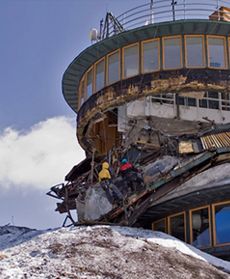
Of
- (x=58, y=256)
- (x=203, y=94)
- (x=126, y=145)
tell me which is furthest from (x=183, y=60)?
(x=58, y=256)

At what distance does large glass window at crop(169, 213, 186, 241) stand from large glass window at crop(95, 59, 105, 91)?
8390mm

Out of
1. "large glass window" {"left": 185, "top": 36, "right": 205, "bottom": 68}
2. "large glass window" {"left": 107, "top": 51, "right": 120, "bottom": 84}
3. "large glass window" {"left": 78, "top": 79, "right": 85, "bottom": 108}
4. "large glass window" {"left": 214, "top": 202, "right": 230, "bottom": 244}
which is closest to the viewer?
"large glass window" {"left": 214, "top": 202, "right": 230, "bottom": 244}

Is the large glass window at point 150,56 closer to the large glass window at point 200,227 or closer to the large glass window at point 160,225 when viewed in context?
the large glass window at point 160,225

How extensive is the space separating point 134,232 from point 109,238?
1824 millimetres

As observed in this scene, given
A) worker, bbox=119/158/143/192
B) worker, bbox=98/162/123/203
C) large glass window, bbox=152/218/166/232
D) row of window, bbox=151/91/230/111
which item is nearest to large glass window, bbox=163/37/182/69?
row of window, bbox=151/91/230/111

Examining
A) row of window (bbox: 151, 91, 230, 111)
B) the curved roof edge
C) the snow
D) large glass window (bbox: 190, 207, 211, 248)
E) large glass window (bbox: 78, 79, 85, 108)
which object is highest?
the curved roof edge

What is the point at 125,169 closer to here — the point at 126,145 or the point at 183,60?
the point at 126,145

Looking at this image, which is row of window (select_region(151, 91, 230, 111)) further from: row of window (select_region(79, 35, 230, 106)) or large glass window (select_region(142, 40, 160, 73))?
row of window (select_region(79, 35, 230, 106))

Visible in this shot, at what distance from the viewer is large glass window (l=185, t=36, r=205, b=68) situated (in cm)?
2672

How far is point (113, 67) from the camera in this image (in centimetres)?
2822

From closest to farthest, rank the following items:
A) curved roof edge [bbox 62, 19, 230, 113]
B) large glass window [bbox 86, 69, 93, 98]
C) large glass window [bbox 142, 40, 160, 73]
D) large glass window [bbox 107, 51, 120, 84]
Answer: curved roof edge [bbox 62, 19, 230, 113] < large glass window [bbox 142, 40, 160, 73] < large glass window [bbox 107, 51, 120, 84] < large glass window [bbox 86, 69, 93, 98]

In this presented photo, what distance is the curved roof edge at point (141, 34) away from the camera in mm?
26469

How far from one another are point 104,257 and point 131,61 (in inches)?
553

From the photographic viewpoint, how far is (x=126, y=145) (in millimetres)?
27109
